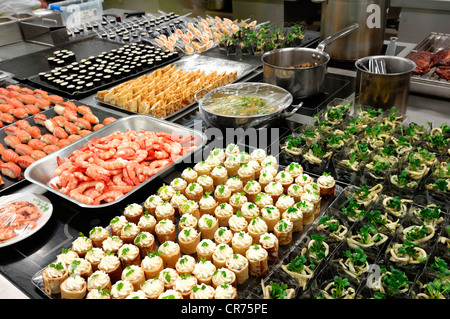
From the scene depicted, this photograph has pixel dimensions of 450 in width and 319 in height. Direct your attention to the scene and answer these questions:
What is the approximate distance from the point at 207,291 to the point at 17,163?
1649mm

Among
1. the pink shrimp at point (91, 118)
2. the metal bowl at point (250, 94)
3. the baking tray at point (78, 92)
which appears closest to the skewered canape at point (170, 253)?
the metal bowl at point (250, 94)

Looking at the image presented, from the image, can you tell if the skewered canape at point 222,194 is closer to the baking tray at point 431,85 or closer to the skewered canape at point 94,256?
the skewered canape at point 94,256

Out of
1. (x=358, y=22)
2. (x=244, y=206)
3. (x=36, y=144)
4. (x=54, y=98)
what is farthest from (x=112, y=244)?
(x=358, y=22)

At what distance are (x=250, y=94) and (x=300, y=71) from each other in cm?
38

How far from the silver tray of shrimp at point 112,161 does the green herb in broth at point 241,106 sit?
0.77 ft

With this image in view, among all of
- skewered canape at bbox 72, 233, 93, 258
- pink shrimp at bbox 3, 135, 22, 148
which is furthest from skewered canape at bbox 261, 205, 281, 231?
pink shrimp at bbox 3, 135, 22, 148

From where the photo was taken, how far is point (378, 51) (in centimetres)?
320

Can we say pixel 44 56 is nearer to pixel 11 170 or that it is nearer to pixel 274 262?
pixel 11 170

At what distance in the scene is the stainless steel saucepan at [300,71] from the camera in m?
2.65

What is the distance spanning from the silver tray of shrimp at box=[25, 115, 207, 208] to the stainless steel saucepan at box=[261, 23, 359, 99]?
2.32 feet

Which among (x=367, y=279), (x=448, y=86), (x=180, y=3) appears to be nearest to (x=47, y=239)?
(x=367, y=279)

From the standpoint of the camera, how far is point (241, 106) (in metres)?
2.57

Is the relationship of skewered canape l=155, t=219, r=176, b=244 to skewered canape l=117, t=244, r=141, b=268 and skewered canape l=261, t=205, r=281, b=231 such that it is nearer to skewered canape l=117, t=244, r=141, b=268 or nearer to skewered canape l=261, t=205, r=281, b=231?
skewered canape l=117, t=244, r=141, b=268

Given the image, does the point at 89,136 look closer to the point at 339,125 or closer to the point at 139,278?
the point at 139,278
